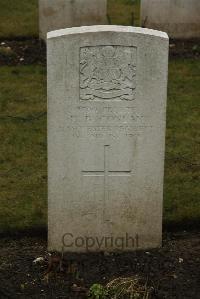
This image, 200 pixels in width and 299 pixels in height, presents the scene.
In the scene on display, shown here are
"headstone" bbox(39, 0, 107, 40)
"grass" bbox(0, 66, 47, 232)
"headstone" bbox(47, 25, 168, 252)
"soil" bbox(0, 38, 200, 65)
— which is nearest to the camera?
"headstone" bbox(47, 25, 168, 252)

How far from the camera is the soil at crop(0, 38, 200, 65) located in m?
Answer: 10.4

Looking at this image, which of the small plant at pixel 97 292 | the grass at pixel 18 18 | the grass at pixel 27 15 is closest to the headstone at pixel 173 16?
the grass at pixel 27 15

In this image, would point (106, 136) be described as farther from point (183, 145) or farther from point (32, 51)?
point (32, 51)

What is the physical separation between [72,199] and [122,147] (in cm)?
51

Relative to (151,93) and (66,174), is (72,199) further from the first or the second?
(151,93)

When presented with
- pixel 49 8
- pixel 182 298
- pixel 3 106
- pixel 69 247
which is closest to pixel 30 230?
pixel 69 247

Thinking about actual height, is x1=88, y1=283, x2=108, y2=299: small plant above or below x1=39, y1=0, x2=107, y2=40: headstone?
below

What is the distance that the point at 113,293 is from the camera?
192 inches

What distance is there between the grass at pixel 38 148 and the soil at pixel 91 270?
1.74ft

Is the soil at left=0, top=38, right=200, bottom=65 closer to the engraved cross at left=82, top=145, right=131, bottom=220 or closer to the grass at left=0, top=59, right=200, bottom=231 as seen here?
the grass at left=0, top=59, right=200, bottom=231

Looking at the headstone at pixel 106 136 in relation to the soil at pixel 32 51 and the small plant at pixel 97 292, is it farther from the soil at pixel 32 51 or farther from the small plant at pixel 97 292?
the soil at pixel 32 51

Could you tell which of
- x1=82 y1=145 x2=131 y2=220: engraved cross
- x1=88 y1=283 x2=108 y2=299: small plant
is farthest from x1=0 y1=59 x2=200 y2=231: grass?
x1=88 y1=283 x2=108 y2=299: small plant

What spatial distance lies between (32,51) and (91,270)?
5.89 m

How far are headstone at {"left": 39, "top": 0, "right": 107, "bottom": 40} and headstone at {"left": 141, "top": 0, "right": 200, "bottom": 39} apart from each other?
2.10ft
